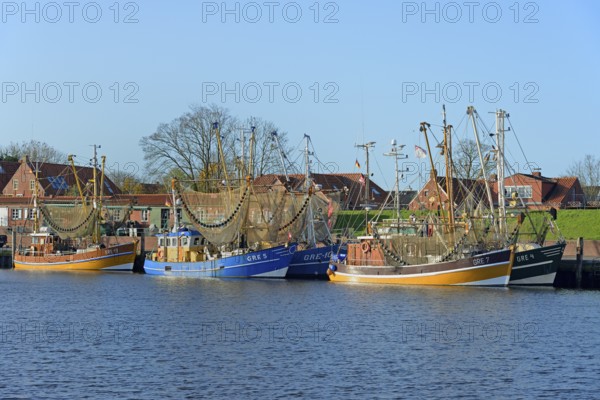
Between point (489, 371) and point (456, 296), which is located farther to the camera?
point (456, 296)

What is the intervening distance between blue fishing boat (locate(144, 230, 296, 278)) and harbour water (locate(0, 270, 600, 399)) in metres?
10.8

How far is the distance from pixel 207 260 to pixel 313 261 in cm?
851

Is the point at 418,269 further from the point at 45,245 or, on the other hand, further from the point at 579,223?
the point at 45,245

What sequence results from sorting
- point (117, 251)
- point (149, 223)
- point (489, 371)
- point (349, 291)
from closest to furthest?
point (489, 371) < point (349, 291) < point (117, 251) < point (149, 223)

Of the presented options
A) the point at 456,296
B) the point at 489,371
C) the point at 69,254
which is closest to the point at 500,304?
the point at 456,296

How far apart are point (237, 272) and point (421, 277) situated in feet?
55.7

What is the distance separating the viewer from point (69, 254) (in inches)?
3799

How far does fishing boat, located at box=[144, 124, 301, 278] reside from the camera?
7888 centimetres

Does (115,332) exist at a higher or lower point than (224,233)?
lower

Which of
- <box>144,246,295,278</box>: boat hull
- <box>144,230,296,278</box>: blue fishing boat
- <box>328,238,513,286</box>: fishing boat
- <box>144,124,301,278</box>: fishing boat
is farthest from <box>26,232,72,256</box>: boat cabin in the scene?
<box>328,238,513,286</box>: fishing boat

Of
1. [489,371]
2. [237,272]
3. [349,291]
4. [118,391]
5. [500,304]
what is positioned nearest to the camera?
[118,391]

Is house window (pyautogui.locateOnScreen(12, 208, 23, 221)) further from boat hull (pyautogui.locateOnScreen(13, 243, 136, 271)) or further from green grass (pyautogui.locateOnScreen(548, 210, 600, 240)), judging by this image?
green grass (pyautogui.locateOnScreen(548, 210, 600, 240))

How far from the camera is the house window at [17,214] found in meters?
122

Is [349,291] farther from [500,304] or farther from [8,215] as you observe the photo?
[8,215]
